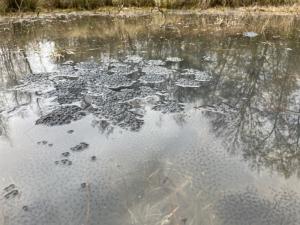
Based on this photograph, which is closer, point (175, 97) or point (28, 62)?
point (175, 97)

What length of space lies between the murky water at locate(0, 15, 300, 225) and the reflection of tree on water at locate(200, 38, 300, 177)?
0.05 ft

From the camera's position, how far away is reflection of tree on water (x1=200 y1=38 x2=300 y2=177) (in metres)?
3.51

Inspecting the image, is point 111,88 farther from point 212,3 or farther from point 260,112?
point 212,3

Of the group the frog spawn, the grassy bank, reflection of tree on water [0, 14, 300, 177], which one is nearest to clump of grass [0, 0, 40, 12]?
the grassy bank

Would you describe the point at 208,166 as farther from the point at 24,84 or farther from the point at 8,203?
the point at 24,84

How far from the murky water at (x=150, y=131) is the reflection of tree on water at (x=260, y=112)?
Answer: 0.6 inches

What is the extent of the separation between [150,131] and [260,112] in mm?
1361

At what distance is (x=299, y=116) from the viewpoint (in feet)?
13.5

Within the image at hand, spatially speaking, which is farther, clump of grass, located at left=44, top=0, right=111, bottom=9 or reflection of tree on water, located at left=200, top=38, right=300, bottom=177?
→ clump of grass, located at left=44, top=0, right=111, bottom=9

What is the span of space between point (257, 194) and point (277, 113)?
1494 mm

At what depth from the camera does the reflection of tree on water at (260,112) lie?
11.5 feet

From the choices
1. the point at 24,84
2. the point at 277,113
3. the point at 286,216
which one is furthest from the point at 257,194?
the point at 24,84

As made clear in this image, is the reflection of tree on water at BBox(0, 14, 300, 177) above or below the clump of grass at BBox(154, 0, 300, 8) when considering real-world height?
below

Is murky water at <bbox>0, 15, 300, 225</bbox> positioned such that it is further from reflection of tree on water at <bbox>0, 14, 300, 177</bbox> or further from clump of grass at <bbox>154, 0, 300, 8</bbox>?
clump of grass at <bbox>154, 0, 300, 8</bbox>
